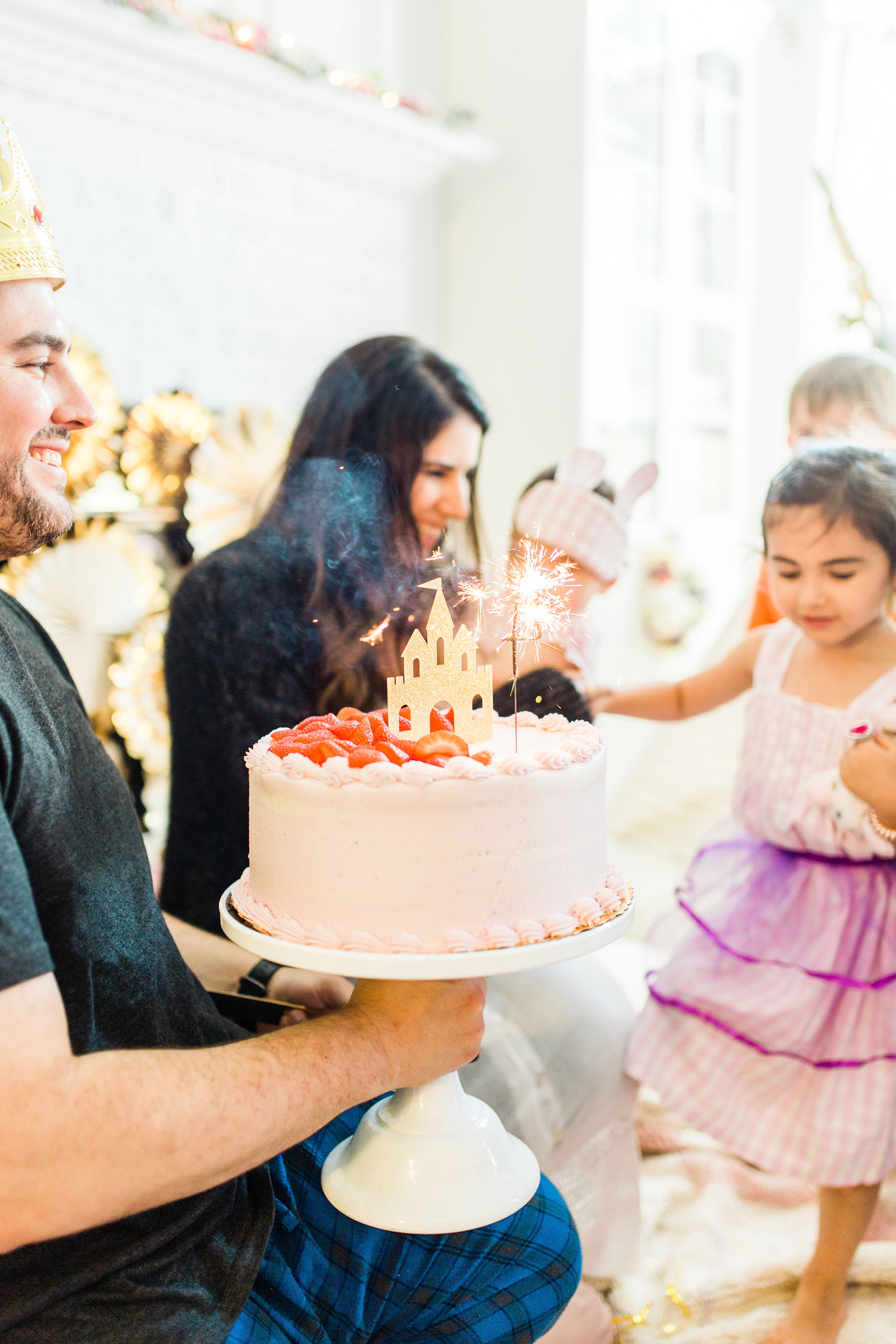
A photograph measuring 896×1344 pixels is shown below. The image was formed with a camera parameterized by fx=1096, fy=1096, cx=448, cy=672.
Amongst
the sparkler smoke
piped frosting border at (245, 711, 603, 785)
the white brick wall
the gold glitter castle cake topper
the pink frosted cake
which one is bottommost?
the pink frosted cake

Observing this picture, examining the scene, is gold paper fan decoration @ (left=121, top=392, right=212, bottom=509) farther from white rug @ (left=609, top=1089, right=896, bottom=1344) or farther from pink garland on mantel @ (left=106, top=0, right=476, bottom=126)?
white rug @ (left=609, top=1089, right=896, bottom=1344)

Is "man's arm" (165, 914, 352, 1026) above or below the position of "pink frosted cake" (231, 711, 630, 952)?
below

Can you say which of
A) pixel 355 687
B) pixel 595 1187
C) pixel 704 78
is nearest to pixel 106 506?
pixel 355 687

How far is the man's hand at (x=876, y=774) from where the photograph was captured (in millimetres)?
1438

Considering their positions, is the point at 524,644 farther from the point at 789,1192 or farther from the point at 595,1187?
the point at 789,1192

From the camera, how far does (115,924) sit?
0.96 m

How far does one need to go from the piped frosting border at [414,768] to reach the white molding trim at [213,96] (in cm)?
225

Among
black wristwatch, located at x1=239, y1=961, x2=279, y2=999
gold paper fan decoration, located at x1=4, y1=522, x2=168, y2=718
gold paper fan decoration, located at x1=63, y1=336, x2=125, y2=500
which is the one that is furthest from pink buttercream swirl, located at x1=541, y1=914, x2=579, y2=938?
gold paper fan decoration, located at x1=63, y1=336, x2=125, y2=500

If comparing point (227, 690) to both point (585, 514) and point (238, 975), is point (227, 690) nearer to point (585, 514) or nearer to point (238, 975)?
point (238, 975)

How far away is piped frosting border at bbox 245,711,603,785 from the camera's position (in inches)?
36.5

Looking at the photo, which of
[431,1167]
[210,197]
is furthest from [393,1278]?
[210,197]

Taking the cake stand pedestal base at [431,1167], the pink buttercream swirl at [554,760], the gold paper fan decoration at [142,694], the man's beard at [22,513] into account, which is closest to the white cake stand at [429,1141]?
the cake stand pedestal base at [431,1167]

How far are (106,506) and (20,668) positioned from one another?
5.42ft

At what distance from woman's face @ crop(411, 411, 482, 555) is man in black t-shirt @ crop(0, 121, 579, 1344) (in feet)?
2.16
